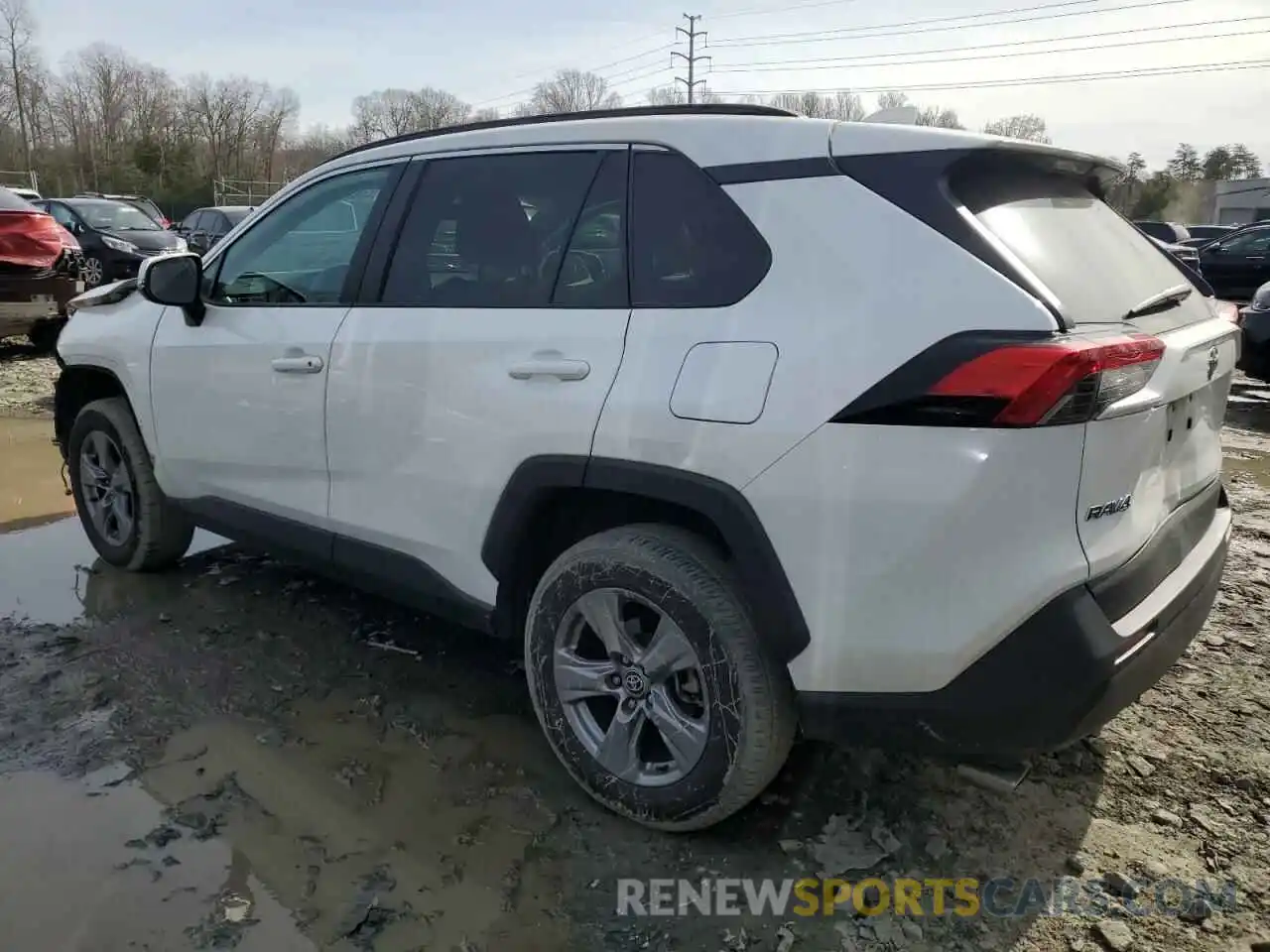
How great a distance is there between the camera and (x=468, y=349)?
108 inches

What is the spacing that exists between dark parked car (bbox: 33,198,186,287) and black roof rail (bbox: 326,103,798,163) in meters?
11.2

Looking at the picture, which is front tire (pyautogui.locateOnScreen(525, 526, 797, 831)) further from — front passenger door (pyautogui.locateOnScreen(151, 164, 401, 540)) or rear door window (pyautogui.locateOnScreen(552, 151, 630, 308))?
front passenger door (pyautogui.locateOnScreen(151, 164, 401, 540))

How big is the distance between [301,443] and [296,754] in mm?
1028

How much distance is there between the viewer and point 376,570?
316cm

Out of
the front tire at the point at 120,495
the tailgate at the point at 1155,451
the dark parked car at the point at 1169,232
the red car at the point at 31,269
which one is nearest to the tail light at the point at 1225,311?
the tailgate at the point at 1155,451

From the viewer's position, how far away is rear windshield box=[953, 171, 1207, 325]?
83.4 inches

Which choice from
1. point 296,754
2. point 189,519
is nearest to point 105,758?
point 296,754

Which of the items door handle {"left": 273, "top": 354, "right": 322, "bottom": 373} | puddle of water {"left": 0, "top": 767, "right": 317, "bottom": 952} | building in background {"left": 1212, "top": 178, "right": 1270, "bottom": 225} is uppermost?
building in background {"left": 1212, "top": 178, "right": 1270, "bottom": 225}

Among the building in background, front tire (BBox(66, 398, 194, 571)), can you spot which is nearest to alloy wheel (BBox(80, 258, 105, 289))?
front tire (BBox(66, 398, 194, 571))

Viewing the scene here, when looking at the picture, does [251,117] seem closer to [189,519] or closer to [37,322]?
[37,322]

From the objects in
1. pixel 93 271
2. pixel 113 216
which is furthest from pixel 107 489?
pixel 113 216

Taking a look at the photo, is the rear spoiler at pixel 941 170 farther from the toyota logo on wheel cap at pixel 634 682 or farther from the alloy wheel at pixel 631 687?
the toyota logo on wheel cap at pixel 634 682

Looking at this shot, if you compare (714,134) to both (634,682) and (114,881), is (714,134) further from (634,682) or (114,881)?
(114,881)

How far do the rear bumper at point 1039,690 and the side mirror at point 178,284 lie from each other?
2.78m
